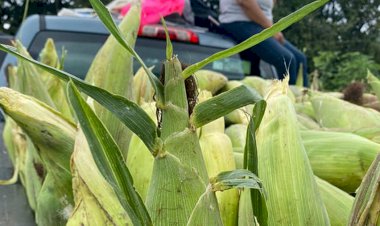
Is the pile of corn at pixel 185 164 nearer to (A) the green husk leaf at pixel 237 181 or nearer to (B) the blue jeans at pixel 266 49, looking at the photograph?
(A) the green husk leaf at pixel 237 181

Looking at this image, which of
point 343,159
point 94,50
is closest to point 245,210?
point 343,159

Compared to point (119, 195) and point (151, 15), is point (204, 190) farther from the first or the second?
point (151, 15)

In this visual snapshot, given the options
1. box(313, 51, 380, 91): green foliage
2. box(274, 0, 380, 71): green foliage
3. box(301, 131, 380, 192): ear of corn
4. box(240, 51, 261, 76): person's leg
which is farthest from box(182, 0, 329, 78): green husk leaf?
box(274, 0, 380, 71): green foliage

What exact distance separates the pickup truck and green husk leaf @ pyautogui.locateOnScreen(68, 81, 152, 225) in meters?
1.79

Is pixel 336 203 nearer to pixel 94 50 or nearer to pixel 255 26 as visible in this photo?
pixel 94 50

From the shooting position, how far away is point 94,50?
261 cm

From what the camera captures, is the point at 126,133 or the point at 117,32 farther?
the point at 126,133

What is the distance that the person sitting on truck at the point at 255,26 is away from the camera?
326 cm

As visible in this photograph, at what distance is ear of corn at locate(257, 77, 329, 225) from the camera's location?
690mm

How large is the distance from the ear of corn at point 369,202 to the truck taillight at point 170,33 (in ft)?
7.21

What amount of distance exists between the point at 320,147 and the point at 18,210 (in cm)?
66

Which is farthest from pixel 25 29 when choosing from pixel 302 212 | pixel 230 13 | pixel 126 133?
pixel 302 212

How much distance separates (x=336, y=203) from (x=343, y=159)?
0.12m

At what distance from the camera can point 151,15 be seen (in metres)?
2.91
